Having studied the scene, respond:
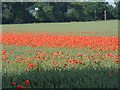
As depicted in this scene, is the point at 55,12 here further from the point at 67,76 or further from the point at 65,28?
the point at 67,76

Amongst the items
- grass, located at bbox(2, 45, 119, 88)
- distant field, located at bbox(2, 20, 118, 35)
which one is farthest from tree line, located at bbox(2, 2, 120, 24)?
grass, located at bbox(2, 45, 119, 88)

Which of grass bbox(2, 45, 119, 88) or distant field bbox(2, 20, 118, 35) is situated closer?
grass bbox(2, 45, 119, 88)

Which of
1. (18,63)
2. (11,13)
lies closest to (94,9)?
(11,13)

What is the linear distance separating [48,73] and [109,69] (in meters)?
1.42

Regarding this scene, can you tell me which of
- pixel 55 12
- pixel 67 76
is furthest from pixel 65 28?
pixel 55 12

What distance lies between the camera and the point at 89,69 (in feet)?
25.0

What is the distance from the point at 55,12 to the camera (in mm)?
97062

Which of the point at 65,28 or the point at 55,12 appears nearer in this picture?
the point at 65,28

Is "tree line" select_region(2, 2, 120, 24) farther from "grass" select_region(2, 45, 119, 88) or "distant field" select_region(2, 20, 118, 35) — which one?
"grass" select_region(2, 45, 119, 88)

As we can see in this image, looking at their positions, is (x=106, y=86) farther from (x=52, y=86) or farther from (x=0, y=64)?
(x=0, y=64)

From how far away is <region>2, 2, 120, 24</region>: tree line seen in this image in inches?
3504

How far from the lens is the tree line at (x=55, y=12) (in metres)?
89.0

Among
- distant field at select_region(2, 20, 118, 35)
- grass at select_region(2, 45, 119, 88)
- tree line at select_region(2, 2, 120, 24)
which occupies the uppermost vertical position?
tree line at select_region(2, 2, 120, 24)

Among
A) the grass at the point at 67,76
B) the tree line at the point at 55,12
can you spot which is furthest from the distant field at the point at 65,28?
the tree line at the point at 55,12
